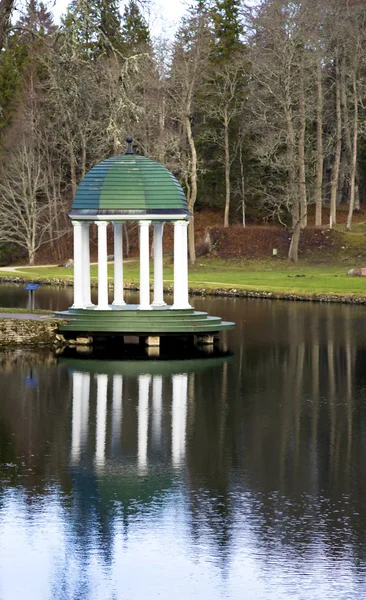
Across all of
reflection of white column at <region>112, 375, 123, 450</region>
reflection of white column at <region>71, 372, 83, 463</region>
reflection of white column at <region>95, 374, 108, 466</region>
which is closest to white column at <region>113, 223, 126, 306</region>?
reflection of white column at <region>71, 372, 83, 463</region>

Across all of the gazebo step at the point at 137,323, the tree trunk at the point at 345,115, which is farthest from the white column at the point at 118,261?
the tree trunk at the point at 345,115

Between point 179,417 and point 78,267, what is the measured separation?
12227 mm

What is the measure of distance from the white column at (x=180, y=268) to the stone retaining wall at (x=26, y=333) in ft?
11.4

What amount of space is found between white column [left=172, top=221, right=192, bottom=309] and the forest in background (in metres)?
22.2

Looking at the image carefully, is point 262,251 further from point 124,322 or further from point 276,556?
point 276,556

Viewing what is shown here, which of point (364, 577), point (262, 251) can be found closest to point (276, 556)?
point (364, 577)

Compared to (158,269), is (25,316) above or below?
below

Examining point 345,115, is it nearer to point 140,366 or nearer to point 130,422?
point 140,366

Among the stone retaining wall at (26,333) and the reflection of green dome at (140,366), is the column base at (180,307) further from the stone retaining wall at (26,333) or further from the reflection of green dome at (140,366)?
the stone retaining wall at (26,333)

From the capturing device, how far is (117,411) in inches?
816

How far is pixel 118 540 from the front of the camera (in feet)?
42.1

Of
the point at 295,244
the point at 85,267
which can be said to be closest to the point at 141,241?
the point at 85,267

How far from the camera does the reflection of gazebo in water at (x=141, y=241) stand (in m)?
30.0

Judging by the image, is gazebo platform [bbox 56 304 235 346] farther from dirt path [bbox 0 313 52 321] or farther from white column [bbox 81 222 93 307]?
white column [bbox 81 222 93 307]
